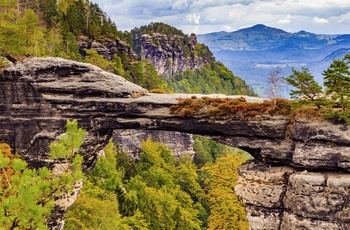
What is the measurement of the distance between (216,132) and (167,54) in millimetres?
84842

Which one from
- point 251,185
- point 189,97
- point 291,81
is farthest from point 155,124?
point 291,81

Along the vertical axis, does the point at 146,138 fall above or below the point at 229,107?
below

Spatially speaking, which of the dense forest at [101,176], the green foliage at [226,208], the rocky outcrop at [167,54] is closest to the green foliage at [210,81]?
the rocky outcrop at [167,54]

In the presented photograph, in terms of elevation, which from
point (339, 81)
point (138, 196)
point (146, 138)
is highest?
point (339, 81)

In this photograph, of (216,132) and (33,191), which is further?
(216,132)

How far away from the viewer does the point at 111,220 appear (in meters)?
23.1

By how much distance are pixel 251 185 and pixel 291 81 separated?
5617 mm

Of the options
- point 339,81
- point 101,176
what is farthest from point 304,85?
point 101,176

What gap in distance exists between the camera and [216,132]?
19.9m

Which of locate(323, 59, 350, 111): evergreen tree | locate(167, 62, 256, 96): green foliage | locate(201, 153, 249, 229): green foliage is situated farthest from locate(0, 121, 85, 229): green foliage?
locate(167, 62, 256, 96): green foliage

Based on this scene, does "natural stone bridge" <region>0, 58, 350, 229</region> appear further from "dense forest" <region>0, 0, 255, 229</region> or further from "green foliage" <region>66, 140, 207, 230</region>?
"green foliage" <region>66, 140, 207, 230</region>

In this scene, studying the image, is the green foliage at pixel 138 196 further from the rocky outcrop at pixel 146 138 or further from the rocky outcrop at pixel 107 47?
the rocky outcrop at pixel 107 47

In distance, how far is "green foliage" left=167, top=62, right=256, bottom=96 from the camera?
8988 cm

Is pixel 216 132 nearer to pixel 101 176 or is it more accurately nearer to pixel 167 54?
pixel 101 176
